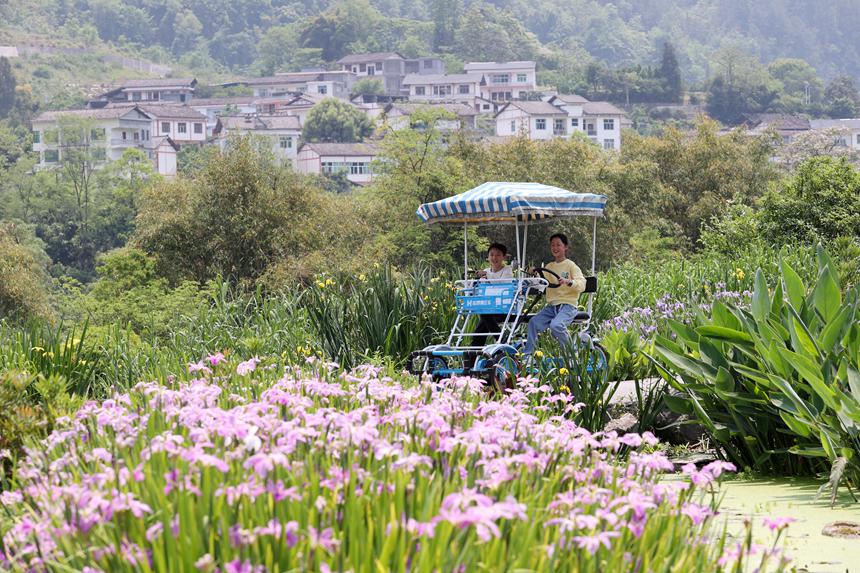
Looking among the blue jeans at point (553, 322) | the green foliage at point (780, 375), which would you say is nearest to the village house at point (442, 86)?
the blue jeans at point (553, 322)

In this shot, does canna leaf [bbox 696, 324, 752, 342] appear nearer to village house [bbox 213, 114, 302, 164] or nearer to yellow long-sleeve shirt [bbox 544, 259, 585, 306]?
yellow long-sleeve shirt [bbox 544, 259, 585, 306]

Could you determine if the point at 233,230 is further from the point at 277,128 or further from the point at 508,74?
the point at 508,74

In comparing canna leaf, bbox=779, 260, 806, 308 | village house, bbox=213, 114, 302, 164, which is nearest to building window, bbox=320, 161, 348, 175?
village house, bbox=213, 114, 302, 164

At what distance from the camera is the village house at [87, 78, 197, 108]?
162m

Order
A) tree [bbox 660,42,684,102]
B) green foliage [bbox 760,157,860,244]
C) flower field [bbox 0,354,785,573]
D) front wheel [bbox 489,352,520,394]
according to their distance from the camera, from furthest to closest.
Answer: tree [bbox 660,42,684,102], green foliage [bbox 760,157,860,244], front wheel [bbox 489,352,520,394], flower field [bbox 0,354,785,573]

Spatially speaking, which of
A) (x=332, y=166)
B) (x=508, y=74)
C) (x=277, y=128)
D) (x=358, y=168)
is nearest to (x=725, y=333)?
(x=358, y=168)

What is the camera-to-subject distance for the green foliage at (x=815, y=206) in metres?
18.8

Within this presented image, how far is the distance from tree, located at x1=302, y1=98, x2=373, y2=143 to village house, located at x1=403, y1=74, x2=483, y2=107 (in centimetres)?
2202

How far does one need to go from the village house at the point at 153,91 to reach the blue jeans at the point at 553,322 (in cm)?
15566

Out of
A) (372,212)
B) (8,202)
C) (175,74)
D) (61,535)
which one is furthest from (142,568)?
(175,74)

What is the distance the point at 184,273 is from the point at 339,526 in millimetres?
26990

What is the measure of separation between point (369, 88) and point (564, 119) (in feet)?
149

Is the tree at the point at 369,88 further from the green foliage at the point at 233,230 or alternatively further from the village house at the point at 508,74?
the green foliage at the point at 233,230

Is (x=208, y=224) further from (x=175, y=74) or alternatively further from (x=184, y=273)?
(x=175, y=74)
